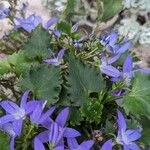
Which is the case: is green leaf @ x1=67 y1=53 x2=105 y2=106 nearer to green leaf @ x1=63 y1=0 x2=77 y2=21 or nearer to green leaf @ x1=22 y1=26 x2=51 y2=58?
green leaf @ x1=22 y1=26 x2=51 y2=58

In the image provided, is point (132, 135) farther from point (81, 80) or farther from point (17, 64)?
point (17, 64)

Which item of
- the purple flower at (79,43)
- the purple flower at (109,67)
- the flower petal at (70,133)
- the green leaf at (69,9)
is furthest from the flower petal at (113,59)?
the green leaf at (69,9)

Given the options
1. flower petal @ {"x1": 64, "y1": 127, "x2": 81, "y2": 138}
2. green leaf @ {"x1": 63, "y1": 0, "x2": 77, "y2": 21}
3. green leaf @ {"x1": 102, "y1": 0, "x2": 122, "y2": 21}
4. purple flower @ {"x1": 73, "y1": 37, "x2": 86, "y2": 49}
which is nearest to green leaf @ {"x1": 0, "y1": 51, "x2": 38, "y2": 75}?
purple flower @ {"x1": 73, "y1": 37, "x2": 86, "y2": 49}

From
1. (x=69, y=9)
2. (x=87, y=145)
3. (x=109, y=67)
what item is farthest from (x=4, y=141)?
(x=69, y=9)

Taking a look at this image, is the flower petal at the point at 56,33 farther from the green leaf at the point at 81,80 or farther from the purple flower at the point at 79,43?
the green leaf at the point at 81,80

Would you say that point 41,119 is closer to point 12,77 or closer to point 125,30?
point 12,77

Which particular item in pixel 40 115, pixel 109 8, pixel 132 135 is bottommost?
pixel 132 135
